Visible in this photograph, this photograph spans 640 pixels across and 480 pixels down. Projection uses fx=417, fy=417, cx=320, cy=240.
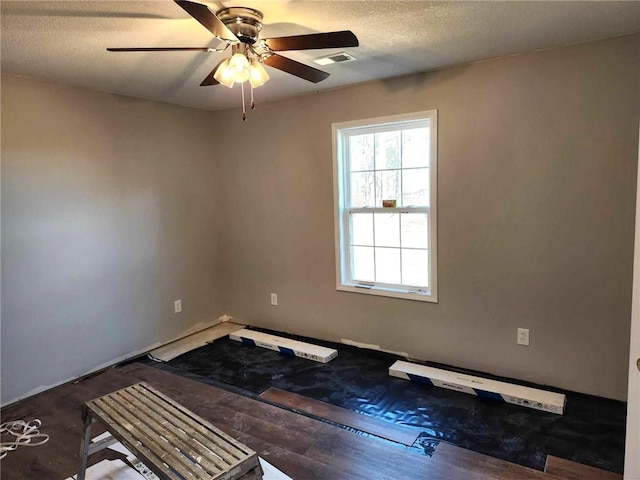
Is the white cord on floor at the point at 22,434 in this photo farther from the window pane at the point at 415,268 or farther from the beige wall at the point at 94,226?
the window pane at the point at 415,268

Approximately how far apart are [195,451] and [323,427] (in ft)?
3.55

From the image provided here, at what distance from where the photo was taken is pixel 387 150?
3412mm

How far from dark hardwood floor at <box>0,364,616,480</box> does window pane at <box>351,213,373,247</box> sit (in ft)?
5.12

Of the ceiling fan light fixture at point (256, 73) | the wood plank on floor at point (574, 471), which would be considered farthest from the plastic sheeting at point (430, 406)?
the ceiling fan light fixture at point (256, 73)

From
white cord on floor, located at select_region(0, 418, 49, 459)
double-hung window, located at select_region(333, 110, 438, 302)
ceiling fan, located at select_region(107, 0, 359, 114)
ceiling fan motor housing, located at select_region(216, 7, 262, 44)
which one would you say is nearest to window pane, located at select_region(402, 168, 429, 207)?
double-hung window, located at select_region(333, 110, 438, 302)

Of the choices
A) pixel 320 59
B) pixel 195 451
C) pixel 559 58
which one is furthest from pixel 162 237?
pixel 559 58

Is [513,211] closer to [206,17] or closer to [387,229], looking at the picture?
[387,229]

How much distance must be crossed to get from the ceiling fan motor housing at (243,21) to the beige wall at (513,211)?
1.53m

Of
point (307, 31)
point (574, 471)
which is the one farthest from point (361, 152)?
point (574, 471)

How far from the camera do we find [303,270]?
12.9 ft

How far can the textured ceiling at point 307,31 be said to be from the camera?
1.96 m

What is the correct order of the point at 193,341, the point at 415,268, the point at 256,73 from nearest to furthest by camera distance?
the point at 256,73 → the point at 415,268 → the point at 193,341

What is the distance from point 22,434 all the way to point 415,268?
2.89 metres

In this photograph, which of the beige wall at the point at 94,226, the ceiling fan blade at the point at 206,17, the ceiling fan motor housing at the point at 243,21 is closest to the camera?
the ceiling fan blade at the point at 206,17
